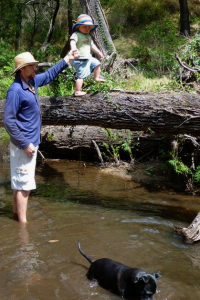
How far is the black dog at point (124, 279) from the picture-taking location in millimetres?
3773

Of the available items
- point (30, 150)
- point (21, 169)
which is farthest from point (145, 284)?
point (21, 169)

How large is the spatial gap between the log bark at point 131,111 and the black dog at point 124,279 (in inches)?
103

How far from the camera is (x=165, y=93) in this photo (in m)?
6.37

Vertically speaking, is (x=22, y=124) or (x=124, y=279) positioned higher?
(x=22, y=124)

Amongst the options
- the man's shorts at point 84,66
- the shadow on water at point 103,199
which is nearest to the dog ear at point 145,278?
the shadow on water at point 103,199

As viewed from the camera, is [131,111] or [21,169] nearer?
[21,169]

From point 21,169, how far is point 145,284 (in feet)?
8.74

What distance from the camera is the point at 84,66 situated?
7203 mm

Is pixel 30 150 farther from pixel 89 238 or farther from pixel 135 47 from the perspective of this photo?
pixel 135 47

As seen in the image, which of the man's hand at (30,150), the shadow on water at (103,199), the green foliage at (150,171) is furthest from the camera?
the green foliage at (150,171)

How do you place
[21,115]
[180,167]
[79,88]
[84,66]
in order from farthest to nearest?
[180,167] < [84,66] < [79,88] < [21,115]

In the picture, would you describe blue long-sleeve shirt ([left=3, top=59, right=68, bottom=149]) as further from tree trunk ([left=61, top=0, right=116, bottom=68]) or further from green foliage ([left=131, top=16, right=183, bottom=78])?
green foliage ([left=131, top=16, right=183, bottom=78])

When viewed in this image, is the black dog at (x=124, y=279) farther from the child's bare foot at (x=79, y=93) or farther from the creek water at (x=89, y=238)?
the child's bare foot at (x=79, y=93)

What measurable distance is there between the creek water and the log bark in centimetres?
137
